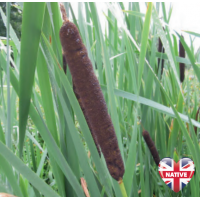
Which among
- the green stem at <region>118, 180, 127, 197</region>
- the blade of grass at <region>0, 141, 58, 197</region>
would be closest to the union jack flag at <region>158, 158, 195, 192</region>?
the green stem at <region>118, 180, 127, 197</region>

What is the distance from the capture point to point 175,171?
22.1 inches

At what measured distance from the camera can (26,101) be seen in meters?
0.30

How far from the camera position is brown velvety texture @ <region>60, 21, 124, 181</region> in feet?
0.81

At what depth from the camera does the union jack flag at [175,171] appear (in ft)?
1.82

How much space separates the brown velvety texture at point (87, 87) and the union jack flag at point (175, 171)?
1.05ft

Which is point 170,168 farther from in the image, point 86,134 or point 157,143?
point 86,134

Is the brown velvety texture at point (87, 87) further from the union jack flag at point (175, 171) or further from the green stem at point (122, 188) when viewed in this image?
the union jack flag at point (175, 171)

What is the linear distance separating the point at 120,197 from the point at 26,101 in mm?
209

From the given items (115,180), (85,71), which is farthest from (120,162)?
(85,71)

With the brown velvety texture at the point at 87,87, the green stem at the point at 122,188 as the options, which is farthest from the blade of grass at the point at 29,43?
the green stem at the point at 122,188

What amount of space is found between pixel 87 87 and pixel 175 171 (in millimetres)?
434

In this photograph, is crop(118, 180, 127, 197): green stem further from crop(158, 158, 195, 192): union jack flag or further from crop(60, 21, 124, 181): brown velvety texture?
crop(158, 158, 195, 192): union jack flag

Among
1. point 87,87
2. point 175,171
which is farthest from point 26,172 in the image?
point 175,171

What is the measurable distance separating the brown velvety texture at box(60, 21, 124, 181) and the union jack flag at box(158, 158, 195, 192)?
320mm
